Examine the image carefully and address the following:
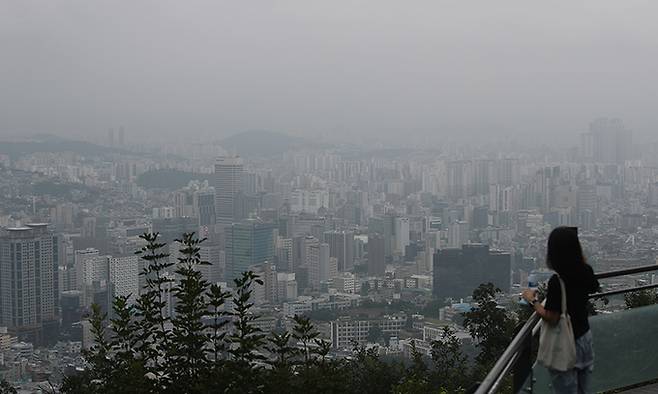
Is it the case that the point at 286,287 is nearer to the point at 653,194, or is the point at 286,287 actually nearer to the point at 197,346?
the point at 653,194

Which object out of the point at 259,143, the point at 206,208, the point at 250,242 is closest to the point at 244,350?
the point at 250,242

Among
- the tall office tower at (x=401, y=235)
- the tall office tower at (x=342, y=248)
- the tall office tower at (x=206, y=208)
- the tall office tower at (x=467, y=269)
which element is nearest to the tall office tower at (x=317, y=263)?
the tall office tower at (x=342, y=248)

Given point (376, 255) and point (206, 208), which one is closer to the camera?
point (376, 255)

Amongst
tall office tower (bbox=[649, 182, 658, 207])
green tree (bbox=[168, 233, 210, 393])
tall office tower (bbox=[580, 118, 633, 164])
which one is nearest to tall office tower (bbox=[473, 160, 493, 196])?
tall office tower (bbox=[580, 118, 633, 164])

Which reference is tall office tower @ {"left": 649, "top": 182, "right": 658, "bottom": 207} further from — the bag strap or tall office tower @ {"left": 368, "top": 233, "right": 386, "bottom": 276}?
the bag strap

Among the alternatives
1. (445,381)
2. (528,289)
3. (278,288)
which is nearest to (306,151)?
(278,288)

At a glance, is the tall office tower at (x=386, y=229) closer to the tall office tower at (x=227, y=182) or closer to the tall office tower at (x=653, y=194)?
the tall office tower at (x=227, y=182)
